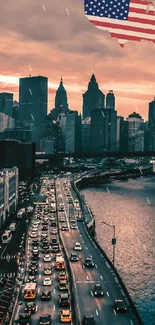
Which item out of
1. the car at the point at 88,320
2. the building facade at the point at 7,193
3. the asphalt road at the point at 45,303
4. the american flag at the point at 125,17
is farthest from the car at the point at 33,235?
the american flag at the point at 125,17

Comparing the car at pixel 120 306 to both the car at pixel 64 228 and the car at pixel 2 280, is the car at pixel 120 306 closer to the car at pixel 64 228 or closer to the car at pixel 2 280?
the car at pixel 2 280

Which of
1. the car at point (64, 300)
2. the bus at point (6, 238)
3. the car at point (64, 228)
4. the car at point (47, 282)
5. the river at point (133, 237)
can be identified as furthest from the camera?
the car at point (64, 228)

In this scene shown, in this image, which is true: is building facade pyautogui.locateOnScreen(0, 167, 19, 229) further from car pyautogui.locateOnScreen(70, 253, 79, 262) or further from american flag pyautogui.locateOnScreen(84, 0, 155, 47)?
american flag pyautogui.locateOnScreen(84, 0, 155, 47)

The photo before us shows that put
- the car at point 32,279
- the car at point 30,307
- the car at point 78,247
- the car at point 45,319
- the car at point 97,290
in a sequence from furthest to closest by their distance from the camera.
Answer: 1. the car at point 78,247
2. the car at point 32,279
3. the car at point 97,290
4. the car at point 30,307
5. the car at point 45,319

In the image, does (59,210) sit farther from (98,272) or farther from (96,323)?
(96,323)

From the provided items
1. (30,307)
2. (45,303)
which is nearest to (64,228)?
(45,303)

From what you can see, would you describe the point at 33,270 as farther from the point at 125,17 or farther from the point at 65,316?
the point at 125,17
